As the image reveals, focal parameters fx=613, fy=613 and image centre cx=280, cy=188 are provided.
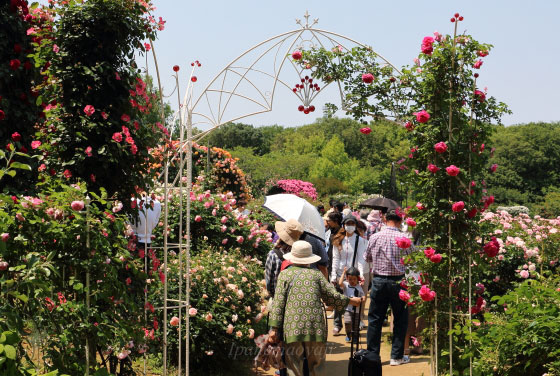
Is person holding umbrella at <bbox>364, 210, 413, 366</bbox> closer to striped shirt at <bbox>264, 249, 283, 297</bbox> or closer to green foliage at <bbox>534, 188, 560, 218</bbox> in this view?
striped shirt at <bbox>264, 249, 283, 297</bbox>

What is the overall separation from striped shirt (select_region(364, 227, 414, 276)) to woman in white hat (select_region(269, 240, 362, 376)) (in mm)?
1664

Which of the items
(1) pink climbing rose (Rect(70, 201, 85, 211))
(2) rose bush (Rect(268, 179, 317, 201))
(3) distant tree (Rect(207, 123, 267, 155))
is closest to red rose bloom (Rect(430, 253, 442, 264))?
(1) pink climbing rose (Rect(70, 201, 85, 211))

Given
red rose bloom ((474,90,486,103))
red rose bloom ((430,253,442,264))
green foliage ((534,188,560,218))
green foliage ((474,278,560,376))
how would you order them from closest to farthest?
green foliage ((474,278,560,376))
red rose bloom ((430,253,442,264))
red rose bloom ((474,90,486,103))
green foliage ((534,188,560,218))

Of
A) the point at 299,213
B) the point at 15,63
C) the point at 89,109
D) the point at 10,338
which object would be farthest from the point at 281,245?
the point at 10,338

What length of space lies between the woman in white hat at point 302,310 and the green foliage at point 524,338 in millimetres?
1015

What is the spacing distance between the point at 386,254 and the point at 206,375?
2.18 metres

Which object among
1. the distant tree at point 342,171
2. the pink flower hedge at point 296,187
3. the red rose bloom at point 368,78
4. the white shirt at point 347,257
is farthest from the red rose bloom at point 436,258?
the distant tree at point 342,171

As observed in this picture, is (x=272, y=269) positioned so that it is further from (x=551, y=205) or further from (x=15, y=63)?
(x=551, y=205)

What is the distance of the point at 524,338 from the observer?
382 centimetres

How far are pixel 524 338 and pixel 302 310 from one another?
5.18 feet

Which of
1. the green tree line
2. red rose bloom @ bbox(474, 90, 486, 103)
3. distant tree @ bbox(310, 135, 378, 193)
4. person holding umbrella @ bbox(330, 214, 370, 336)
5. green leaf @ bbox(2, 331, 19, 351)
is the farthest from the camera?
distant tree @ bbox(310, 135, 378, 193)

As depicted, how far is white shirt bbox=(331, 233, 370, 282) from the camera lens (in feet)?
25.6

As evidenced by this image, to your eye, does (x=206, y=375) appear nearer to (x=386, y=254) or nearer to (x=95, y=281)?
(x=386, y=254)

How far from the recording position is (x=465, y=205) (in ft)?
15.8
